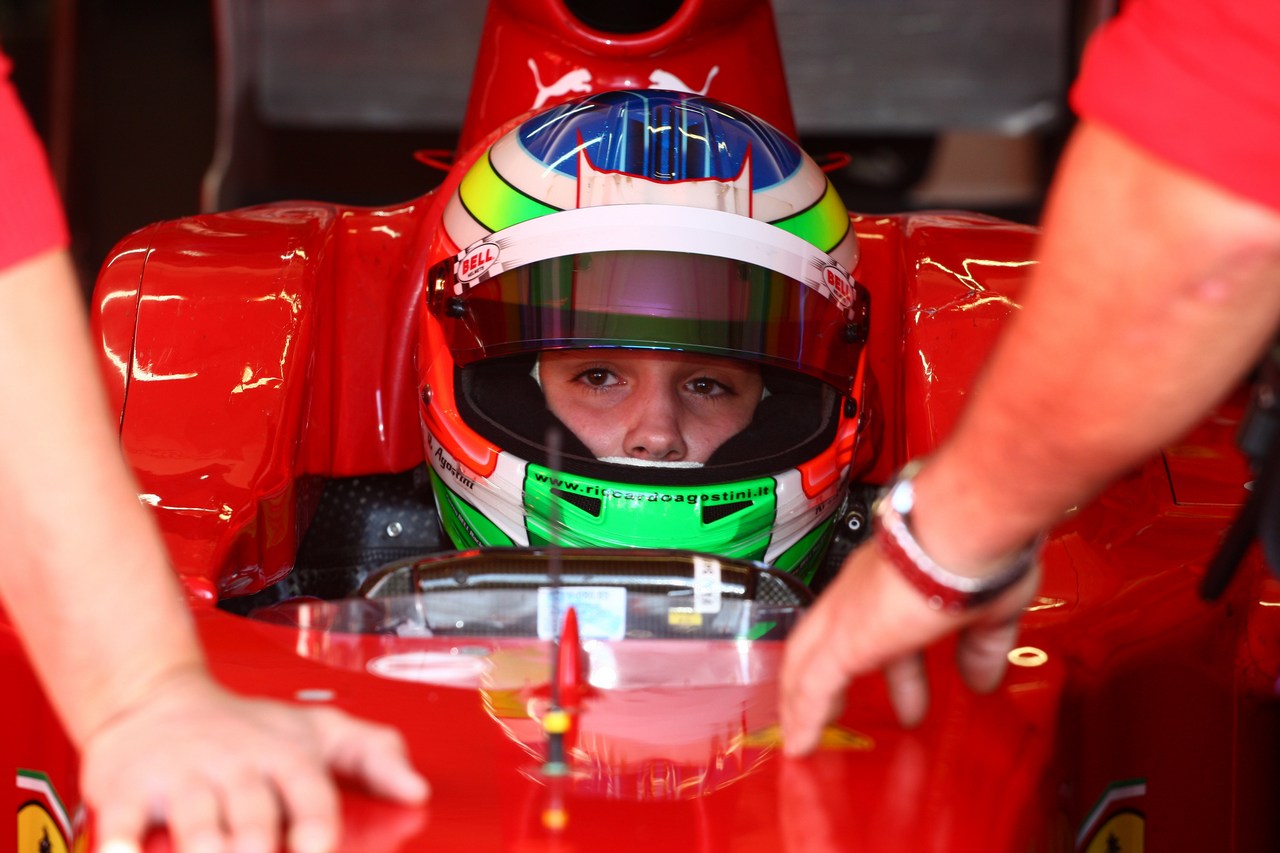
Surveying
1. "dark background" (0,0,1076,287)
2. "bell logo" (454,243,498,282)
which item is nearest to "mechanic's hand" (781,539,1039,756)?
"bell logo" (454,243,498,282)

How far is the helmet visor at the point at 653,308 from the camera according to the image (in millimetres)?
1506

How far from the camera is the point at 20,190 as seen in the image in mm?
824

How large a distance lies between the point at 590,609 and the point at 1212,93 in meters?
0.66

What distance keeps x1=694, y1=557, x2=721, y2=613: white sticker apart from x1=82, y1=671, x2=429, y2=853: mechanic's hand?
411 mm

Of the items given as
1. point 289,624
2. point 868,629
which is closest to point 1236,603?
point 868,629

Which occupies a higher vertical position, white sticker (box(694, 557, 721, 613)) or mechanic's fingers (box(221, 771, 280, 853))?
mechanic's fingers (box(221, 771, 280, 853))

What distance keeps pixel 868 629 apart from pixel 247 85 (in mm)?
3565

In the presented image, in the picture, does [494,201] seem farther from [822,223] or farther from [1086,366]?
[1086,366]

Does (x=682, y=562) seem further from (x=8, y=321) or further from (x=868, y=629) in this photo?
(x=8, y=321)

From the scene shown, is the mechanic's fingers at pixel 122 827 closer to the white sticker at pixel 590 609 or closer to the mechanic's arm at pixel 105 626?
the mechanic's arm at pixel 105 626

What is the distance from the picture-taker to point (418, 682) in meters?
1.10

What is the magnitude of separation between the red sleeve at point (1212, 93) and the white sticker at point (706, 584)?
584 millimetres

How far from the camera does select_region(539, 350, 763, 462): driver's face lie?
61.3 inches

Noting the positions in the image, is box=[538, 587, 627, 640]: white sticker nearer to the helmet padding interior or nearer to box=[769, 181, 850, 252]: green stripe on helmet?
the helmet padding interior
